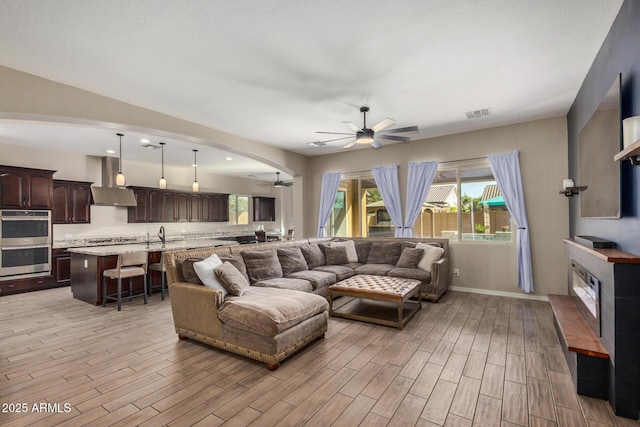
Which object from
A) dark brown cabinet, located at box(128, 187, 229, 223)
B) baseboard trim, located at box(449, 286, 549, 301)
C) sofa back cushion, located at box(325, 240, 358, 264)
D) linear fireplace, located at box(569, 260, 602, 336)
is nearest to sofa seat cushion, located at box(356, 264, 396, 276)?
sofa back cushion, located at box(325, 240, 358, 264)

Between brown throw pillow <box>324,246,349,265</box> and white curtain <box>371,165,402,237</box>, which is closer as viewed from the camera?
brown throw pillow <box>324,246,349,265</box>

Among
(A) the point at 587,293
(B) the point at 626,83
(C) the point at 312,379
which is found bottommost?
(C) the point at 312,379

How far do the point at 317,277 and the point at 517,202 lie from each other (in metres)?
A: 3.58

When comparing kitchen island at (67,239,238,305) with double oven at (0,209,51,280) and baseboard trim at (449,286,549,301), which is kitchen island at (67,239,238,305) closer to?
double oven at (0,209,51,280)

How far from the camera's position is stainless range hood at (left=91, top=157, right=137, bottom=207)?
6727mm

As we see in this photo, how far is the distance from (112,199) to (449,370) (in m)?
7.50

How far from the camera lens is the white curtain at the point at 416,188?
19.1 ft

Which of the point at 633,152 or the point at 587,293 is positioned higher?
the point at 633,152

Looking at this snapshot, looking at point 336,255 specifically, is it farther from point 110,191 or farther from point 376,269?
point 110,191

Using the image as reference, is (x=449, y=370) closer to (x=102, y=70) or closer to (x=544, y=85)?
(x=544, y=85)

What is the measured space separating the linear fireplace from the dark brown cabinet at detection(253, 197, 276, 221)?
956 cm

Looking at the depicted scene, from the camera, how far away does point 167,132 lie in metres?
4.50

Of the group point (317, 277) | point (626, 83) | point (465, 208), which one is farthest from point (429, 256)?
point (626, 83)

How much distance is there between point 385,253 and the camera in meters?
5.61
